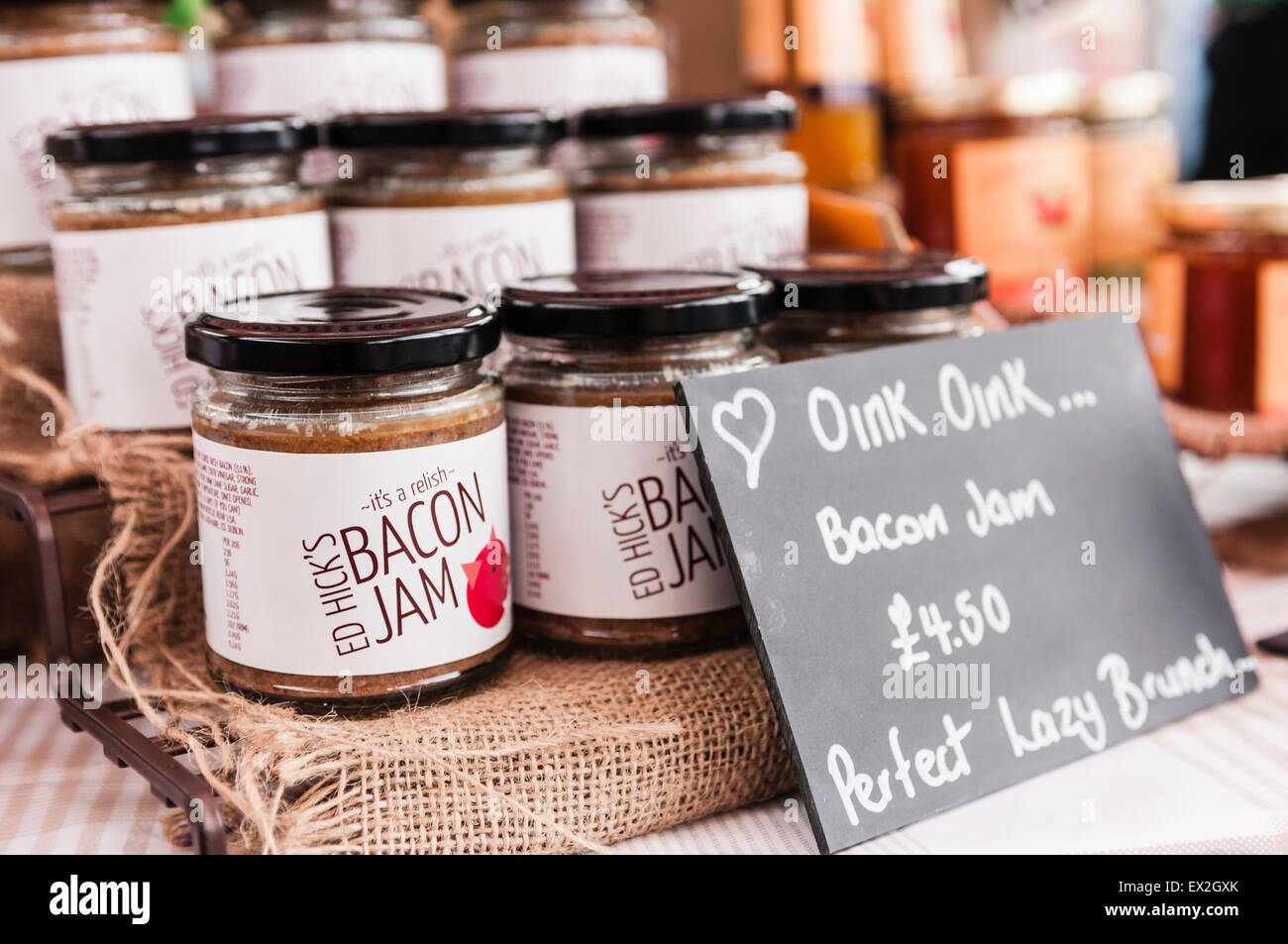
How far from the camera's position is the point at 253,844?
0.65 m

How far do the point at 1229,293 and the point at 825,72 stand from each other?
45 cm

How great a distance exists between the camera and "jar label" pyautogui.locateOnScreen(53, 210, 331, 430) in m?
0.77

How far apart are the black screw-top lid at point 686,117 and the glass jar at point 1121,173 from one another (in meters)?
0.61

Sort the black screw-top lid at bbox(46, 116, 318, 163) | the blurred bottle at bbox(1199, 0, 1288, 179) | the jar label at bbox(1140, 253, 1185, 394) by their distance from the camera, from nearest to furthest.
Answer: the black screw-top lid at bbox(46, 116, 318, 163) → the jar label at bbox(1140, 253, 1185, 394) → the blurred bottle at bbox(1199, 0, 1288, 179)

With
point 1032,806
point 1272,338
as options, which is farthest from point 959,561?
point 1272,338

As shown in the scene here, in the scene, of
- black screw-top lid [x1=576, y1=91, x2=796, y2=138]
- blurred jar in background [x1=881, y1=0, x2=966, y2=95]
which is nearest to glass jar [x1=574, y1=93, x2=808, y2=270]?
black screw-top lid [x1=576, y1=91, x2=796, y2=138]

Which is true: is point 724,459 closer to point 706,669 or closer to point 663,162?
point 706,669

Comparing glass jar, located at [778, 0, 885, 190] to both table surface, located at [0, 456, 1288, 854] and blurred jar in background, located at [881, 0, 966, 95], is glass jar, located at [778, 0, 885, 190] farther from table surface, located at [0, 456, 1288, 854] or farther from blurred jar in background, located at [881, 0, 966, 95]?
table surface, located at [0, 456, 1288, 854]

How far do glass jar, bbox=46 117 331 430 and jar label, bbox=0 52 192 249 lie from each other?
0.25 feet

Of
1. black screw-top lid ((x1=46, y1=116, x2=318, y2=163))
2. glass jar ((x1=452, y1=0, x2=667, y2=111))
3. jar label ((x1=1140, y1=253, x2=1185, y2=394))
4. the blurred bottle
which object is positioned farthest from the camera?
the blurred bottle

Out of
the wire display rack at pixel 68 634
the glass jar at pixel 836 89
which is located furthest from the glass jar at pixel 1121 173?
the wire display rack at pixel 68 634
